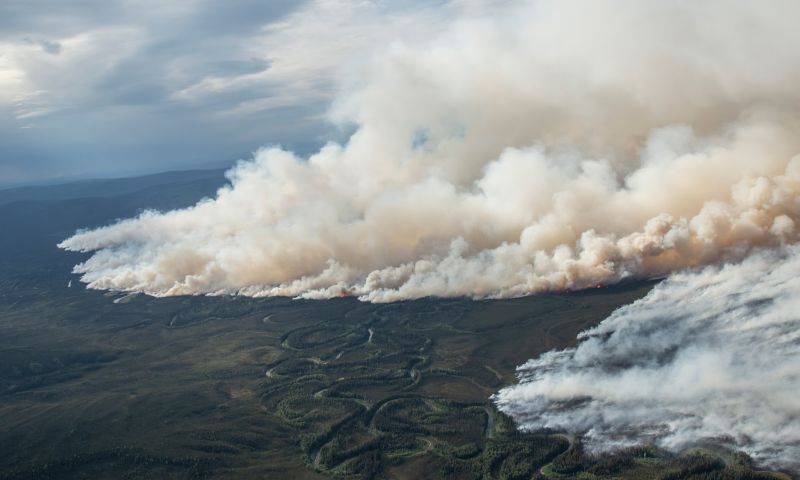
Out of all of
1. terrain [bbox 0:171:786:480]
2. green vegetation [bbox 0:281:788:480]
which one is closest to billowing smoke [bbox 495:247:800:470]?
terrain [bbox 0:171:786:480]

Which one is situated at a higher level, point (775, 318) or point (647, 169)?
point (647, 169)

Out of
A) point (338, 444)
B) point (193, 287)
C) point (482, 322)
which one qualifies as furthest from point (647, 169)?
point (193, 287)

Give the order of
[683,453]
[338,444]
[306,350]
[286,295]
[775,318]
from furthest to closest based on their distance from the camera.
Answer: [286,295] < [306,350] < [775,318] < [338,444] < [683,453]

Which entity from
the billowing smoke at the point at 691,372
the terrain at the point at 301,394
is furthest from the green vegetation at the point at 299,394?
the billowing smoke at the point at 691,372

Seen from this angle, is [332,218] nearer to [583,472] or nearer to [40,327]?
[40,327]

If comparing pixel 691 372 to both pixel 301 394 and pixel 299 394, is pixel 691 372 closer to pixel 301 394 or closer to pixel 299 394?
pixel 301 394

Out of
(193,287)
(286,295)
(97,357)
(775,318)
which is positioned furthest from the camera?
(193,287)

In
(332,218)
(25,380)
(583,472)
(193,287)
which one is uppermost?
(332,218)

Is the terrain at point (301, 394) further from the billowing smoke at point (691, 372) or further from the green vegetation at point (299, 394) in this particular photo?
the billowing smoke at point (691, 372)
